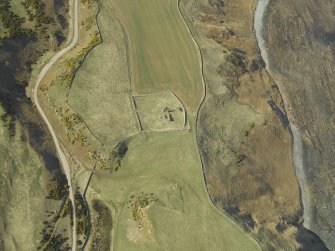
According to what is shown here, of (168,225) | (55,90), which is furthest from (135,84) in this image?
(168,225)

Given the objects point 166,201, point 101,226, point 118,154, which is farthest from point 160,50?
point 101,226

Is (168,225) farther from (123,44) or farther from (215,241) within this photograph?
(123,44)

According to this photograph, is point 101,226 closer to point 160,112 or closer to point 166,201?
point 166,201

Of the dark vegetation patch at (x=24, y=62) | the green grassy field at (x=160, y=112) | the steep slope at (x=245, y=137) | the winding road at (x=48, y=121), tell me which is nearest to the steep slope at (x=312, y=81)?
the steep slope at (x=245, y=137)

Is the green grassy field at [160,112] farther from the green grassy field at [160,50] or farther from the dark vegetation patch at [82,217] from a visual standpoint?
the dark vegetation patch at [82,217]

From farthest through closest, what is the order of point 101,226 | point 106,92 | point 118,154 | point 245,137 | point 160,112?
1. point 245,137
2. point 160,112
3. point 106,92
4. point 118,154
5. point 101,226

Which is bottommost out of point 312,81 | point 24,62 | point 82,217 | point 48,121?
point 312,81

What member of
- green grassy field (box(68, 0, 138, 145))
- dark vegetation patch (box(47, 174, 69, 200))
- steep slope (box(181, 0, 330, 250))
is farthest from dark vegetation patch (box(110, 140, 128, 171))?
steep slope (box(181, 0, 330, 250))
